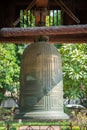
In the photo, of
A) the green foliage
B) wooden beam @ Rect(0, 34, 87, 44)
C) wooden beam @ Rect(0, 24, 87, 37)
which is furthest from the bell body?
the green foliage

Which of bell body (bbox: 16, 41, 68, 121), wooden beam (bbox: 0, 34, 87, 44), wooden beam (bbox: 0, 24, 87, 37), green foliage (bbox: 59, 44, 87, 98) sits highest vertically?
wooden beam (bbox: 0, 24, 87, 37)

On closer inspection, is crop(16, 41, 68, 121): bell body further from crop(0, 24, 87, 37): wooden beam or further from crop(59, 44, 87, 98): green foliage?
crop(59, 44, 87, 98): green foliage

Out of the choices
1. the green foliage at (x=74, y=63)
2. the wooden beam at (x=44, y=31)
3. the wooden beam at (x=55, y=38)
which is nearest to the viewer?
the wooden beam at (x=44, y=31)

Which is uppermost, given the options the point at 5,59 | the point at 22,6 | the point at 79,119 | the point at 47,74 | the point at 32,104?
the point at 22,6

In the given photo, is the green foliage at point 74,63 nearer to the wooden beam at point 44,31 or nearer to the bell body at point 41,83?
the bell body at point 41,83

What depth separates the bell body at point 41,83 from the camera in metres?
2.32

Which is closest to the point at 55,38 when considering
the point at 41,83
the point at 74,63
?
the point at 41,83

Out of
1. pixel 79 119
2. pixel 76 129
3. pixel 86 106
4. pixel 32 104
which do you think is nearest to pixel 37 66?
pixel 32 104

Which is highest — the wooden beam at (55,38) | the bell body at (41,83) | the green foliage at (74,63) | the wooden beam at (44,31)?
the wooden beam at (44,31)

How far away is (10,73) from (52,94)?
1322 centimetres

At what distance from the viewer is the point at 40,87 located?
234cm

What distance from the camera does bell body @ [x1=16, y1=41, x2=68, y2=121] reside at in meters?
2.32

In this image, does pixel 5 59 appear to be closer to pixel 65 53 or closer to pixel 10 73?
pixel 10 73

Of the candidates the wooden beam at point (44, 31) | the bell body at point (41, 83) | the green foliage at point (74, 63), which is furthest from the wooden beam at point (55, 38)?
the green foliage at point (74, 63)
